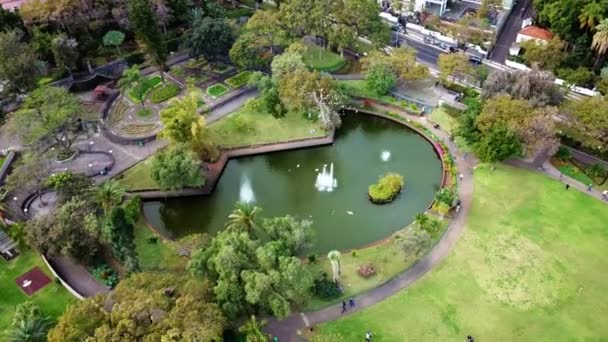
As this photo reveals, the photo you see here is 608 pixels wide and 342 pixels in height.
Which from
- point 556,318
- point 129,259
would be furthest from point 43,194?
point 556,318

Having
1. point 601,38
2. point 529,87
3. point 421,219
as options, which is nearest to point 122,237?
point 421,219

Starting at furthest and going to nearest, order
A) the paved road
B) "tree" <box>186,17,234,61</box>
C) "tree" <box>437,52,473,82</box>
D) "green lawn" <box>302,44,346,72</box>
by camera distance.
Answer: the paved road
"green lawn" <box>302,44,346,72</box>
"tree" <box>186,17,234,61</box>
"tree" <box>437,52,473,82</box>

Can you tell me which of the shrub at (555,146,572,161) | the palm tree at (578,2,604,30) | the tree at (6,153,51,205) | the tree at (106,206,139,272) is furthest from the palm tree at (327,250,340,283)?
the palm tree at (578,2,604,30)

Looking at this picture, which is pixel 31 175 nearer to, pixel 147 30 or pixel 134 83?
pixel 134 83

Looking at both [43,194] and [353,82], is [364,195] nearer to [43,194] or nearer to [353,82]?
[353,82]

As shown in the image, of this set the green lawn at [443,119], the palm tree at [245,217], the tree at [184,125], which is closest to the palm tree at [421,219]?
the palm tree at [245,217]

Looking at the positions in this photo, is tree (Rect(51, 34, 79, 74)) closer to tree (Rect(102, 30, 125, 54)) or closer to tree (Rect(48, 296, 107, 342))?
tree (Rect(102, 30, 125, 54))
